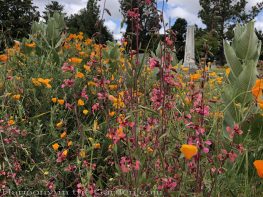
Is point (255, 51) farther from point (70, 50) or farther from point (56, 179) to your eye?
point (70, 50)

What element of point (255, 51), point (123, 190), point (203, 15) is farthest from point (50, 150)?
point (203, 15)

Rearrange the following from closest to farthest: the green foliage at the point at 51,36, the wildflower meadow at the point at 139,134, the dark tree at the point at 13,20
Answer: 1. the wildflower meadow at the point at 139,134
2. the dark tree at the point at 13,20
3. the green foliage at the point at 51,36

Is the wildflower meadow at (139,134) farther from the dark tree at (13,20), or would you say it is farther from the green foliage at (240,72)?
the dark tree at (13,20)

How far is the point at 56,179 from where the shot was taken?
6.41 feet

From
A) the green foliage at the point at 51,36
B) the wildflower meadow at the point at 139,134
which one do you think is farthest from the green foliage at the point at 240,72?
the green foliage at the point at 51,36

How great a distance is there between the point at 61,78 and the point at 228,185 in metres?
1.68

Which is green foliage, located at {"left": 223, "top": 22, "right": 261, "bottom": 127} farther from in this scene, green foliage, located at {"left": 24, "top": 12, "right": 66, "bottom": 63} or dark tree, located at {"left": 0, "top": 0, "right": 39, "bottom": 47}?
green foliage, located at {"left": 24, "top": 12, "right": 66, "bottom": 63}

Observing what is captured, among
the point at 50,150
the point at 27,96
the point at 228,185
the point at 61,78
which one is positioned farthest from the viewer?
the point at 61,78

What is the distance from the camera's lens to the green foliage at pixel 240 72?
1955 millimetres

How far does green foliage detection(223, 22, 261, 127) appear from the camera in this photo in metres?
1.96

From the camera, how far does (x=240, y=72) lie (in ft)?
6.98

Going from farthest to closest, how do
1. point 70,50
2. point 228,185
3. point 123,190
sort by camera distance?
point 70,50, point 228,185, point 123,190

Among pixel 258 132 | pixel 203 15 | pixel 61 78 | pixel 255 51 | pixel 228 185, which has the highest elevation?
pixel 203 15

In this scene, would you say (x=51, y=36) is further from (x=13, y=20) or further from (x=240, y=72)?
(x=13, y=20)
